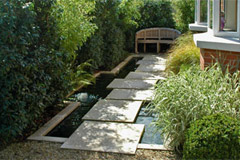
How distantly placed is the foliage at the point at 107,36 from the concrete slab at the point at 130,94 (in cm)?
188

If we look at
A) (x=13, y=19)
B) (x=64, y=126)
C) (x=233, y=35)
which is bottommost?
(x=64, y=126)

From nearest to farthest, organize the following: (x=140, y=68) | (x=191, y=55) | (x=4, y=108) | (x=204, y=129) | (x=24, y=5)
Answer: (x=204, y=129) < (x=4, y=108) < (x=24, y=5) < (x=191, y=55) < (x=140, y=68)

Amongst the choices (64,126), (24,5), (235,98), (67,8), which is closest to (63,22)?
(67,8)

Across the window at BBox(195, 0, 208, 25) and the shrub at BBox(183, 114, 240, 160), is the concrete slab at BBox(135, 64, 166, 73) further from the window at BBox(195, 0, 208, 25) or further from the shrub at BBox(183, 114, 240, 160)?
the shrub at BBox(183, 114, 240, 160)

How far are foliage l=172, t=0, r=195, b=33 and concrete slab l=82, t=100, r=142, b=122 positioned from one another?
6779mm

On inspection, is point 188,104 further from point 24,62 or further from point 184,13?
point 184,13

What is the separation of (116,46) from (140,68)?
3.89ft

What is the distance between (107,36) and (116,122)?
5178mm

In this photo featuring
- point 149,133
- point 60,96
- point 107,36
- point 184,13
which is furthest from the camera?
point 184,13

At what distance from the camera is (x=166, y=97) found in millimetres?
4367

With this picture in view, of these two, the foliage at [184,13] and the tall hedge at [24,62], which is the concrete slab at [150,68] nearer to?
the foliage at [184,13]

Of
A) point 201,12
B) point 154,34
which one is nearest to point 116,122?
point 201,12

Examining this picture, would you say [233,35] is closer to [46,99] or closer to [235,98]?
[235,98]

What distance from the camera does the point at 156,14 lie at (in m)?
13.6
